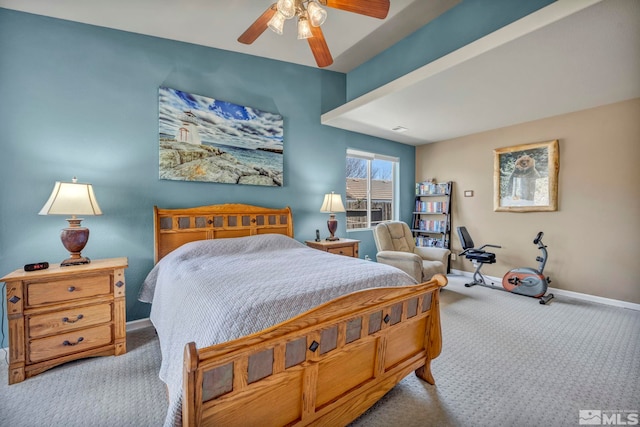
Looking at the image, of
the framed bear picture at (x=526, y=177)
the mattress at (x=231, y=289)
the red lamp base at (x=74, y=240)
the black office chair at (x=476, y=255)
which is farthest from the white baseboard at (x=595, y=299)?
the red lamp base at (x=74, y=240)

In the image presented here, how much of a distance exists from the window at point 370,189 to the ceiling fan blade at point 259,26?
2.71 metres

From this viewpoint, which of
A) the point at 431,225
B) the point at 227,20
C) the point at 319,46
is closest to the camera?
the point at 319,46

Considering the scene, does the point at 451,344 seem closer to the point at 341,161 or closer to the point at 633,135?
the point at 341,161

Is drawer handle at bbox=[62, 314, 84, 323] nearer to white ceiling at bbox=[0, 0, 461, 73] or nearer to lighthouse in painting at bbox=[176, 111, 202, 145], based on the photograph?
lighthouse in painting at bbox=[176, 111, 202, 145]

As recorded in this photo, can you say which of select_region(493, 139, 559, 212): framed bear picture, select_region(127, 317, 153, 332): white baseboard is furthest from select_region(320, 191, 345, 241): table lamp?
select_region(493, 139, 559, 212): framed bear picture

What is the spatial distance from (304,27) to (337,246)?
2539 mm

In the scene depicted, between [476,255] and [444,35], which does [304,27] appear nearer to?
[444,35]

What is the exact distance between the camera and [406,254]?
3623mm

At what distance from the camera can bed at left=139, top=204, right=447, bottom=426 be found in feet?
3.47

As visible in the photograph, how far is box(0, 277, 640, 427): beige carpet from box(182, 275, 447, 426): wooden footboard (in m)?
0.24

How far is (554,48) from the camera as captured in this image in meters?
2.26

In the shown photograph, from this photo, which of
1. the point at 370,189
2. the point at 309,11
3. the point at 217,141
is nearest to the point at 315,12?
the point at 309,11

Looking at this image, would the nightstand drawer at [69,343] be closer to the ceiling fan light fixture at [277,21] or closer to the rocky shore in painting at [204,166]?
the rocky shore in painting at [204,166]

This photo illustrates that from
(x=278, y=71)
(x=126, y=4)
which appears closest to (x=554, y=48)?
(x=278, y=71)
